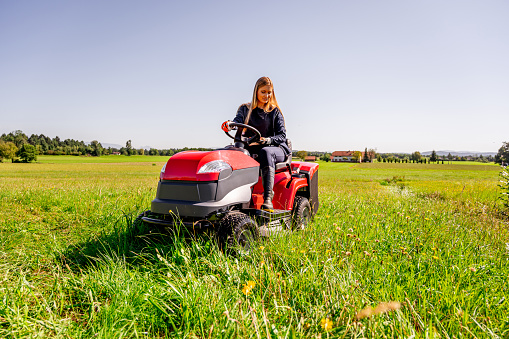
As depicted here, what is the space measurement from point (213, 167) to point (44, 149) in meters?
117

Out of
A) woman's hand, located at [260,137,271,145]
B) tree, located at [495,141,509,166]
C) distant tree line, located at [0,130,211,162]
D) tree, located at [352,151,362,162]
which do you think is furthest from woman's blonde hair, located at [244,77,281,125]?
tree, located at [352,151,362,162]

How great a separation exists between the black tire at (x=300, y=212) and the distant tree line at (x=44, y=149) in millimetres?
20935

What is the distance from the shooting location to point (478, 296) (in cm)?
231

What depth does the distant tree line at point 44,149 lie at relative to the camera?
5367 cm

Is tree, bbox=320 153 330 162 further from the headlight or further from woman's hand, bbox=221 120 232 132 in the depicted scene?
the headlight

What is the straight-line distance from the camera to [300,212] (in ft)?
14.8

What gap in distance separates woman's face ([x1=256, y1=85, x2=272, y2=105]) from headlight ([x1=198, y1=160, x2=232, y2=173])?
1.48 meters

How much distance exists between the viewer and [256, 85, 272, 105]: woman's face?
413 centimetres

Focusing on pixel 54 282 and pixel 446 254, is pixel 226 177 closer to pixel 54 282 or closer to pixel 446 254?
pixel 54 282

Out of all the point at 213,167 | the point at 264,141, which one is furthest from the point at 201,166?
the point at 264,141

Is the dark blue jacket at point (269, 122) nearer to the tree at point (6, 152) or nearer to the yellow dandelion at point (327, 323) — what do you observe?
the yellow dandelion at point (327, 323)

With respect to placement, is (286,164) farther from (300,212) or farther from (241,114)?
(241,114)

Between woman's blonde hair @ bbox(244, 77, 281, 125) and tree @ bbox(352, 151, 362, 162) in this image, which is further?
tree @ bbox(352, 151, 362, 162)

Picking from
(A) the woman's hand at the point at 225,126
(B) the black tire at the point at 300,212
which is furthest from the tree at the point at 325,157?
(A) the woman's hand at the point at 225,126
